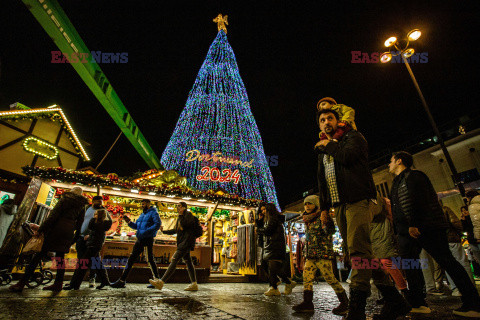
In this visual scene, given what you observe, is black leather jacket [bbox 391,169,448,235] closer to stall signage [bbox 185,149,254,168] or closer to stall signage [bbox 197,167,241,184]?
stall signage [bbox 185,149,254,168]

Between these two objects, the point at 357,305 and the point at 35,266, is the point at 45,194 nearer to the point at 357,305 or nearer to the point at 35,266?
the point at 35,266

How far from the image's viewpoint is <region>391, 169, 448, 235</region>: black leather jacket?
2799 millimetres

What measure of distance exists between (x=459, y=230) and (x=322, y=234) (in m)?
3.42

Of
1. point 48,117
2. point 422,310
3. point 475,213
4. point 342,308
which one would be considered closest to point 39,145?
point 48,117

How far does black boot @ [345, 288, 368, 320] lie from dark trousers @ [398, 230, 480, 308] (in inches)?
58.9

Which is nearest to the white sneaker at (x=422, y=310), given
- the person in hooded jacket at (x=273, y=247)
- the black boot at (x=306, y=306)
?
the black boot at (x=306, y=306)

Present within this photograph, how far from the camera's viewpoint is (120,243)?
26.0 feet

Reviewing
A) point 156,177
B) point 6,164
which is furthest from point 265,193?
point 6,164

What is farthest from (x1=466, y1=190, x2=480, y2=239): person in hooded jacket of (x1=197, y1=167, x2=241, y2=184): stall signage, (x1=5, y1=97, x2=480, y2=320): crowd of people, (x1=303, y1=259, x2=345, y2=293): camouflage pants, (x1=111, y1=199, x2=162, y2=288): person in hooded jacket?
(x1=197, y1=167, x2=241, y2=184): stall signage

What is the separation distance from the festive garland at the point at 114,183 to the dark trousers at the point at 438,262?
303 inches

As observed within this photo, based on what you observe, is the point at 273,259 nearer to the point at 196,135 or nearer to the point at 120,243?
the point at 120,243

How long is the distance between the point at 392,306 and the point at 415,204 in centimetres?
137

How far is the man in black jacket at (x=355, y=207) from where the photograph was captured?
1872 mm

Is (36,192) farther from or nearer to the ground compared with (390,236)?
farther from the ground
